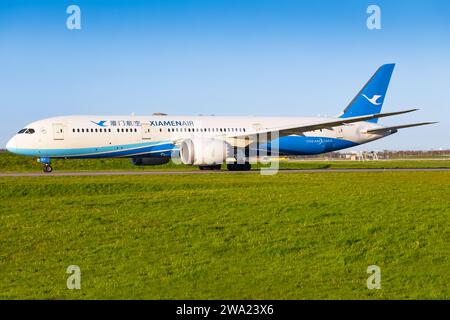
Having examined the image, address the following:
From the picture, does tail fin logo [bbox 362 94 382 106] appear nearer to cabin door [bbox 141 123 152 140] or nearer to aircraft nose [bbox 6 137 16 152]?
cabin door [bbox 141 123 152 140]

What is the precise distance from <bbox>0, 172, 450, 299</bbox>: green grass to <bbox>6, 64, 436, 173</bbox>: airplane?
493 inches

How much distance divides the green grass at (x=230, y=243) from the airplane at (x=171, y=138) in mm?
A: 12526

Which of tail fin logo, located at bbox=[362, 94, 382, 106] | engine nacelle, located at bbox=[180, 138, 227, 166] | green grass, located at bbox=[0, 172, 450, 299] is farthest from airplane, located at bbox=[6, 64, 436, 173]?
green grass, located at bbox=[0, 172, 450, 299]

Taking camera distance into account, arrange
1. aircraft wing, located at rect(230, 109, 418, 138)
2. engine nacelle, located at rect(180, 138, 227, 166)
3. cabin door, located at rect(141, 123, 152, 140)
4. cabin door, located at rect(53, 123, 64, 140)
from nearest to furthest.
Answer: engine nacelle, located at rect(180, 138, 227, 166) → aircraft wing, located at rect(230, 109, 418, 138) → cabin door, located at rect(53, 123, 64, 140) → cabin door, located at rect(141, 123, 152, 140)

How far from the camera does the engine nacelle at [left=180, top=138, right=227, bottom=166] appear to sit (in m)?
38.8

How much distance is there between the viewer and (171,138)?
143 feet

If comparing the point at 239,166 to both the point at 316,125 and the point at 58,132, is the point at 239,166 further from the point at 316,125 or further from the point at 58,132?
the point at 58,132

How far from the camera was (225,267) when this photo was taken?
1600 cm

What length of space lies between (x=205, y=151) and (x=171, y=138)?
17.8ft

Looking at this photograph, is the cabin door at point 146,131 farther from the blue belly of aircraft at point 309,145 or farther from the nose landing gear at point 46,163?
the blue belly of aircraft at point 309,145

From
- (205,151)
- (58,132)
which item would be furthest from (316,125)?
(58,132)

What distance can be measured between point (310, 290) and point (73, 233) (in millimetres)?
8951
